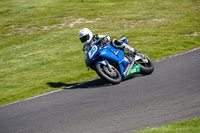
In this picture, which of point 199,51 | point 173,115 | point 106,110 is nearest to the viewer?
point 173,115

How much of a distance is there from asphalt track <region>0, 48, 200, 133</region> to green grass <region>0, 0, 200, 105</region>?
1376 millimetres

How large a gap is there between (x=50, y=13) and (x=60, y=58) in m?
9.23

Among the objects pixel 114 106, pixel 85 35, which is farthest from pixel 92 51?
pixel 114 106

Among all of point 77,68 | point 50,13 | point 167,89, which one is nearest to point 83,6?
point 50,13

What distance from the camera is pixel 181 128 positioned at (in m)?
5.66

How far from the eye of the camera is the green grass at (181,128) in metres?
5.51

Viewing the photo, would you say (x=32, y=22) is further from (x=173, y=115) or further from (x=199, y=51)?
(x=173, y=115)

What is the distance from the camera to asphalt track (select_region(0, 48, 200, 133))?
6.62 m

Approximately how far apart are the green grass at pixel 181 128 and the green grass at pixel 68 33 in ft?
16.9

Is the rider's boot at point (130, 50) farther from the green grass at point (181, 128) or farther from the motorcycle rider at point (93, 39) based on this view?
the green grass at point (181, 128)

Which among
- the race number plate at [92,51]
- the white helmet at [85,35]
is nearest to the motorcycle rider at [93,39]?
the white helmet at [85,35]

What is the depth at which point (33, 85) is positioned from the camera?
10883 millimetres

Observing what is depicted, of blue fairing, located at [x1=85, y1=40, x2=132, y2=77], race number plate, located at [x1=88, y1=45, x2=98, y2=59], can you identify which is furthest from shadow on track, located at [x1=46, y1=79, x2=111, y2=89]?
race number plate, located at [x1=88, y1=45, x2=98, y2=59]

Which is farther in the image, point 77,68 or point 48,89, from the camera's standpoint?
point 77,68
